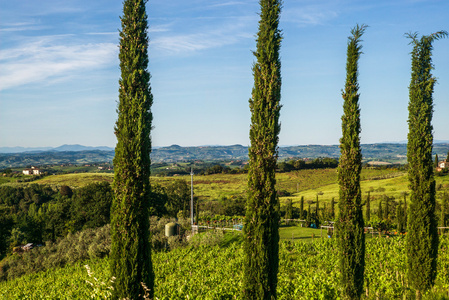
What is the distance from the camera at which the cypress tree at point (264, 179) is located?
8586mm

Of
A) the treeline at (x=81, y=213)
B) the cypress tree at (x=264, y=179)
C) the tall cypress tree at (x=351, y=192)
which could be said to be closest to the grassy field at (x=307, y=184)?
the treeline at (x=81, y=213)

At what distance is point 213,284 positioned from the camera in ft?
48.8

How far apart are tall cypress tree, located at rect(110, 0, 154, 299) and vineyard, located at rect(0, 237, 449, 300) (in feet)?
2.42

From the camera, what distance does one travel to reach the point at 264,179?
28.5ft

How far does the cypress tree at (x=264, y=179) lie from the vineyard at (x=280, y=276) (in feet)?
6.07

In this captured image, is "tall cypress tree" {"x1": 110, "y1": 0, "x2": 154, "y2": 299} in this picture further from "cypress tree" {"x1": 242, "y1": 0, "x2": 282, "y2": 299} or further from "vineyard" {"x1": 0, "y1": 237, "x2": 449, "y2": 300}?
"cypress tree" {"x1": 242, "y1": 0, "x2": 282, "y2": 299}

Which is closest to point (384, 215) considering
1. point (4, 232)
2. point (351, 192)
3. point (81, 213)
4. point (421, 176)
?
point (421, 176)

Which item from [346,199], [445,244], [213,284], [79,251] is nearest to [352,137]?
[346,199]

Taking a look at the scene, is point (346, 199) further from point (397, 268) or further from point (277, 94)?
point (397, 268)

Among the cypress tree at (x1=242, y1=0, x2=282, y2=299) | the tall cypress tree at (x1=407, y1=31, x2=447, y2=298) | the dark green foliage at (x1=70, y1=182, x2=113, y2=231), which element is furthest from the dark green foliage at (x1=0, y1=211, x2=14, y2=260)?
the tall cypress tree at (x1=407, y1=31, x2=447, y2=298)

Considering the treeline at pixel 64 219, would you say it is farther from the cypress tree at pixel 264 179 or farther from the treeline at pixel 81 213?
A: the cypress tree at pixel 264 179

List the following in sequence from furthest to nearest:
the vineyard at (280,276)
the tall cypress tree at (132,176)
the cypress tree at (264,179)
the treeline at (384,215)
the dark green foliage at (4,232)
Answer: the dark green foliage at (4,232) → the treeline at (384,215) → the vineyard at (280,276) → the cypress tree at (264,179) → the tall cypress tree at (132,176)

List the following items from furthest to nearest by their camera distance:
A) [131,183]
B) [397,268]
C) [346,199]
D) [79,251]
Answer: [79,251] → [397,268] → [346,199] → [131,183]

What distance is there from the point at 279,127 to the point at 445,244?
16.7m
